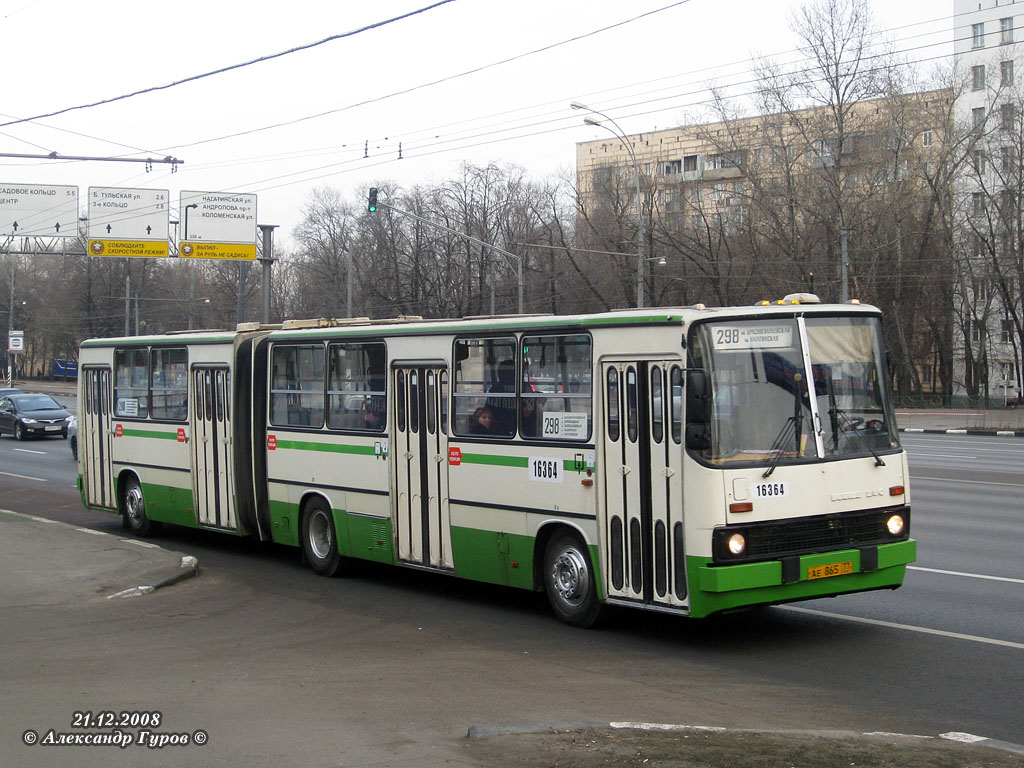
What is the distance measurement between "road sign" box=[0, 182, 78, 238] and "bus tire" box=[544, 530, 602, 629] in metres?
36.4

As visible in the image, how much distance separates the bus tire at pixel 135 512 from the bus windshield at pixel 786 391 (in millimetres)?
10473

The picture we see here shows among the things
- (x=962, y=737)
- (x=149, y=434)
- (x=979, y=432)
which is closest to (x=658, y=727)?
(x=962, y=737)

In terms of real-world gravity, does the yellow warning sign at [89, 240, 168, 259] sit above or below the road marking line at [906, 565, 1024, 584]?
above

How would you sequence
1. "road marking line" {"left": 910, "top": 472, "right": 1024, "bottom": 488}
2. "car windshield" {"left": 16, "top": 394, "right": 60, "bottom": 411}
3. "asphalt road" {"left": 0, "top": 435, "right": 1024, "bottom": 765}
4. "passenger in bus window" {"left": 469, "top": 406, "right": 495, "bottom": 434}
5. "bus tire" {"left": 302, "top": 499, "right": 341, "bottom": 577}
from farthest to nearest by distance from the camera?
"car windshield" {"left": 16, "top": 394, "right": 60, "bottom": 411} → "road marking line" {"left": 910, "top": 472, "right": 1024, "bottom": 488} → "bus tire" {"left": 302, "top": 499, "right": 341, "bottom": 577} → "passenger in bus window" {"left": 469, "top": 406, "right": 495, "bottom": 434} → "asphalt road" {"left": 0, "top": 435, "right": 1024, "bottom": 765}

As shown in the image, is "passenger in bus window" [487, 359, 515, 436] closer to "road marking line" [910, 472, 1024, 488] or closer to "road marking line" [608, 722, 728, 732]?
"road marking line" [608, 722, 728, 732]

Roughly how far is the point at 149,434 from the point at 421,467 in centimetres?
635

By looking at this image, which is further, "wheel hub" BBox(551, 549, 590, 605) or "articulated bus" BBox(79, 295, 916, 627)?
"wheel hub" BBox(551, 549, 590, 605)

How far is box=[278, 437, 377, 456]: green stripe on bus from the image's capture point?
1225cm

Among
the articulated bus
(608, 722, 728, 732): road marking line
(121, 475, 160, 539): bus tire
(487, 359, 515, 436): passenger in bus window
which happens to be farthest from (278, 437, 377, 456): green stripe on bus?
(608, 722, 728, 732): road marking line

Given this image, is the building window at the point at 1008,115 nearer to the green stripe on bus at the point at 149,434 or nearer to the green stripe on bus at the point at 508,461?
the green stripe on bus at the point at 149,434

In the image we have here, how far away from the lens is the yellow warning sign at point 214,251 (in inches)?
1508

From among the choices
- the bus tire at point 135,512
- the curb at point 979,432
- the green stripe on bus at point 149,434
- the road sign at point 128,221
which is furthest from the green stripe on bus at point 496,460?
the curb at point 979,432

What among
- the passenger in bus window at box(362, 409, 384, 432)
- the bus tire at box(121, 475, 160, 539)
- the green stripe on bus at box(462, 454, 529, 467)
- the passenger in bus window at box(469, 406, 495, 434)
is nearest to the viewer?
the green stripe on bus at box(462, 454, 529, 467)

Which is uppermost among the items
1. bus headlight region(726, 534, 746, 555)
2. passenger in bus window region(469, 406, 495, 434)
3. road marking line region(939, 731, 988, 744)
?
passenger in bus window region(469, 406, 495, 434)
